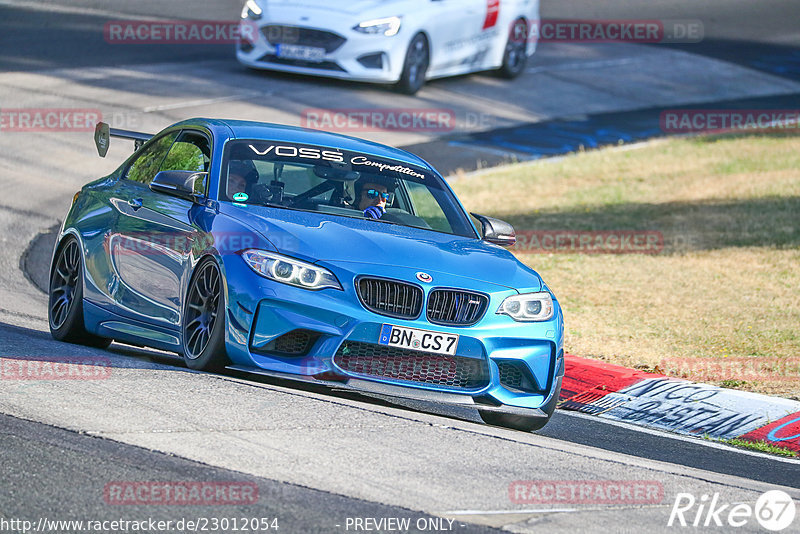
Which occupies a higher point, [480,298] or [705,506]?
[480,298]

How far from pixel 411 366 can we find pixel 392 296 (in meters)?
0.40

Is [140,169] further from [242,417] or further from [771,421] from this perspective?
[771,421]

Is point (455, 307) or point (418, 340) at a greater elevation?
point (455, 307)

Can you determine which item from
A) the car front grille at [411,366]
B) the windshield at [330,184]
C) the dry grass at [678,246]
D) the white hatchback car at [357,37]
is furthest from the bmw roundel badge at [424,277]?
the white hatchback car at [357,37]

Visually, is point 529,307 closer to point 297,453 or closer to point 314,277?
point 314,277

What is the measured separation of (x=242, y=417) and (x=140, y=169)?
329 cm

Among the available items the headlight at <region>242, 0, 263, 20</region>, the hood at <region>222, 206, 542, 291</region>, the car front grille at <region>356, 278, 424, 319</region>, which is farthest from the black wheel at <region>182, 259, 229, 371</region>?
the headlight at <region>242, 0, 263, 20</region>

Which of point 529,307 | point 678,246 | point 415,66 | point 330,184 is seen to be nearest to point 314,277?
point 529,307

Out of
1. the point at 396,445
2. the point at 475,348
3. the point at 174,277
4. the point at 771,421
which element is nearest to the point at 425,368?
the point at 475,348

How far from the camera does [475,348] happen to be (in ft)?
24.4

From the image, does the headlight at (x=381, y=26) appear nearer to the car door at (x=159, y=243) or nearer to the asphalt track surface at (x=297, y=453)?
the asphalt track surface at (x=297, y=453)

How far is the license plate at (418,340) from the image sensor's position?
7277 mm

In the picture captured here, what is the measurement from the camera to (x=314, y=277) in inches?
288

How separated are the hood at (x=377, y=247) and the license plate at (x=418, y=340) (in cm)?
37
